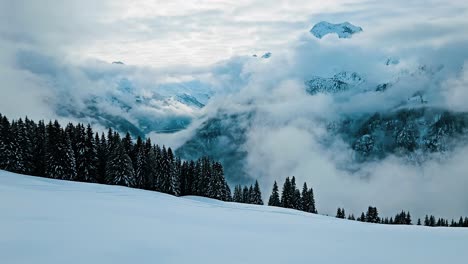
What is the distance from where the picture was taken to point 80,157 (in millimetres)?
63375

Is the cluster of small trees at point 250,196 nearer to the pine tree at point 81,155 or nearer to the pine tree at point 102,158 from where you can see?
the pine tree at point 102,158

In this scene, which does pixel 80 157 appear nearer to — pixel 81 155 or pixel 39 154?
pixel 81 155

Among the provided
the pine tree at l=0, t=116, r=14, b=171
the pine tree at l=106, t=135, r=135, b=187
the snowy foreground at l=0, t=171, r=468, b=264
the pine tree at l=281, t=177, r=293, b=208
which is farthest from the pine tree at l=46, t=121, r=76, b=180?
the pine tree at l=281, t=177, r=293, b=208

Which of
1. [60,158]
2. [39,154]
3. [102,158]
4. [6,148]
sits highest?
[102,158]

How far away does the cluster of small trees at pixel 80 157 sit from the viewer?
191 feet

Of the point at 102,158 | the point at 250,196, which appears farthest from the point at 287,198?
the point at 102,158

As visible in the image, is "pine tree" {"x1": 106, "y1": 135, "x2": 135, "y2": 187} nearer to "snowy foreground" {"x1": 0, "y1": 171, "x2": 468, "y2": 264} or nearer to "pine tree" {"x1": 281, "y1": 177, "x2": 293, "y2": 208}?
"pine tree" {"x1": 281, "y1": 177, "x2": 293, "y2": 208}

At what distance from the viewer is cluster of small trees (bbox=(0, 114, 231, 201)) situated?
5831cm

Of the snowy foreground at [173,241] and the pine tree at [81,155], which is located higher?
the pine tree at [81,155]

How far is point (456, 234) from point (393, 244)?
4.89 meters

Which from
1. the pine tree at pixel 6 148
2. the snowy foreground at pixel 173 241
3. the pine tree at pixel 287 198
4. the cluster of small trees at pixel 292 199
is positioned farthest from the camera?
the cluster of small trees at pixel 292 199

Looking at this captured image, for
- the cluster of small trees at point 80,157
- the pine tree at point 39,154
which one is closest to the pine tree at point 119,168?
the cluster of small trees at point 80,157

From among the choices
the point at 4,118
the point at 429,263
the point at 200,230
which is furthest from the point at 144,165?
the point at 429,263

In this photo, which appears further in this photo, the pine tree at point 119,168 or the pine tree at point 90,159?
the pine tree at point 90,159
